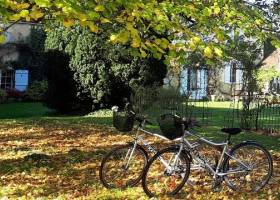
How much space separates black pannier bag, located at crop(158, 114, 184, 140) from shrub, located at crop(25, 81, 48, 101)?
2641 cm

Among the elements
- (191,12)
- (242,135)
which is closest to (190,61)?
(242,135)

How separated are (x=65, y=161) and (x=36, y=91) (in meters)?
24.3

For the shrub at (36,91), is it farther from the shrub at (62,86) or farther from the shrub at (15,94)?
the shrub at (62,86)

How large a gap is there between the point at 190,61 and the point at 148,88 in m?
10.9

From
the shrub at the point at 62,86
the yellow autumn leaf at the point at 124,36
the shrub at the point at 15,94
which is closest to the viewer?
the yellow autumn leaf at the point at 124,36

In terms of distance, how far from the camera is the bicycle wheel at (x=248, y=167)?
759cm

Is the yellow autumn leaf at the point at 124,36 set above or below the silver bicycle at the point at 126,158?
above

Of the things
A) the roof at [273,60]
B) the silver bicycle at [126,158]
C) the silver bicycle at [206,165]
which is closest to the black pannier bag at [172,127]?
the silver bicycle at [206,165]

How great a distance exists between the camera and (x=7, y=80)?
3575 centimetres

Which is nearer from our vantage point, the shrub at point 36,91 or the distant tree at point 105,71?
the distant tree at point 105,71

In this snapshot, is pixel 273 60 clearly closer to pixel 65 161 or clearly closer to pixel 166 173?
pixel 65 161

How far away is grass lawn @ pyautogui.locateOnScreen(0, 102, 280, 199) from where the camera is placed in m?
7.72

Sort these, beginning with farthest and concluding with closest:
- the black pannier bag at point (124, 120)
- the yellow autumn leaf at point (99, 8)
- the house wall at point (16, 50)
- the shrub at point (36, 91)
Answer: the house wall at point (16, 50)
the shrub at point (36, 91)
the black pannier bag at point (124, 120)
the yellow autumn leaf at point (99, 8)

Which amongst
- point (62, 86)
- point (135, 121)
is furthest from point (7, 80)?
point (135, 121)
